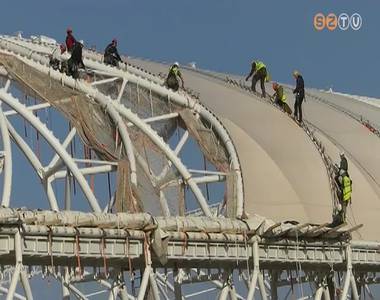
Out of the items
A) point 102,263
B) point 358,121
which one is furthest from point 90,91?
point 358,121

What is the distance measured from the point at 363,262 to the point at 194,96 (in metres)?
10.1

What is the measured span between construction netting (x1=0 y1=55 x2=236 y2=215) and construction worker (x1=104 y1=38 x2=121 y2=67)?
4.14 ft

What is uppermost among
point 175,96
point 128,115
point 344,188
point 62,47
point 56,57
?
point 62,47

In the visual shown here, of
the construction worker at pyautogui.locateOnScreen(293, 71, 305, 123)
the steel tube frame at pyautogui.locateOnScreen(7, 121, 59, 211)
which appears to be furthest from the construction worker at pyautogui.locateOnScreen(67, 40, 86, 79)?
the construction worker at pyautogui.locateOnScreen(293, 71, 305, 123)

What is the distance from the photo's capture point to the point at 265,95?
46.0 meters

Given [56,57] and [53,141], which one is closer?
[53,141]

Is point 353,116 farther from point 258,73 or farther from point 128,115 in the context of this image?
point 128,115

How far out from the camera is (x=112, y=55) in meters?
43.9

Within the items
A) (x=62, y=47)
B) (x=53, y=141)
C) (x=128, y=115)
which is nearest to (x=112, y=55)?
(x=62, y=47)

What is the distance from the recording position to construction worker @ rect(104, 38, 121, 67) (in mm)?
43531

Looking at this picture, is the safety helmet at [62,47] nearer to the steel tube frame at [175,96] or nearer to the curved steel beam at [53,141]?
the steel tube frame at [175,96]

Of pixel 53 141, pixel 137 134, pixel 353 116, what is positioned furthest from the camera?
pixel 353 116

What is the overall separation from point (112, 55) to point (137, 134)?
4.74m

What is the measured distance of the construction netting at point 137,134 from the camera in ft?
118
